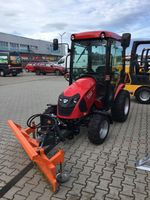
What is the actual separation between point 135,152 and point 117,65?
2.41 metres

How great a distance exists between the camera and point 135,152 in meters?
4.62

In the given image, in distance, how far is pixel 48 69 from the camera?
26.8 metres

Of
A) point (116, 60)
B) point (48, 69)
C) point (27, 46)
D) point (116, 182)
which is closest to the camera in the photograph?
point (116, 182)

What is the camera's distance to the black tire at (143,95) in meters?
9.09

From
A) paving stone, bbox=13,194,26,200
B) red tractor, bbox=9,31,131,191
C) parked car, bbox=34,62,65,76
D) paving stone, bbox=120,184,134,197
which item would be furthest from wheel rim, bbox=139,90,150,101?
parked car, bbox=34,62,65,76

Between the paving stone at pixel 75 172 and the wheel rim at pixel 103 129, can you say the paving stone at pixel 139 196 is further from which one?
the wheel rim at pixel 103 129

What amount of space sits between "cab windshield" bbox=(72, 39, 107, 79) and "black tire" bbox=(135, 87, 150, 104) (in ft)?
13.2

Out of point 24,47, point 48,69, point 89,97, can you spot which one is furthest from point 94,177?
point 24,47

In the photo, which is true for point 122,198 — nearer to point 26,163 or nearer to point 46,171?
point 46,171

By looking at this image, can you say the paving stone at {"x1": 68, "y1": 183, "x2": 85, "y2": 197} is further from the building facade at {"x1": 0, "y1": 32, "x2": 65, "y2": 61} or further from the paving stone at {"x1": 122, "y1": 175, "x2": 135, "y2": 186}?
the building facade at {"x1": 0, "y1": 32, "x2": 65, "y2": 61}

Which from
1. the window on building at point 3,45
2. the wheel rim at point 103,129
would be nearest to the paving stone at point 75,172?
the wheel rim at point 103,129

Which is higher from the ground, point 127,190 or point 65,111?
point 65,111

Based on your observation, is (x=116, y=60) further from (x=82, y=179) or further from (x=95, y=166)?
(x=82, y=179)

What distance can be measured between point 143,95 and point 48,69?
61.5 feet
